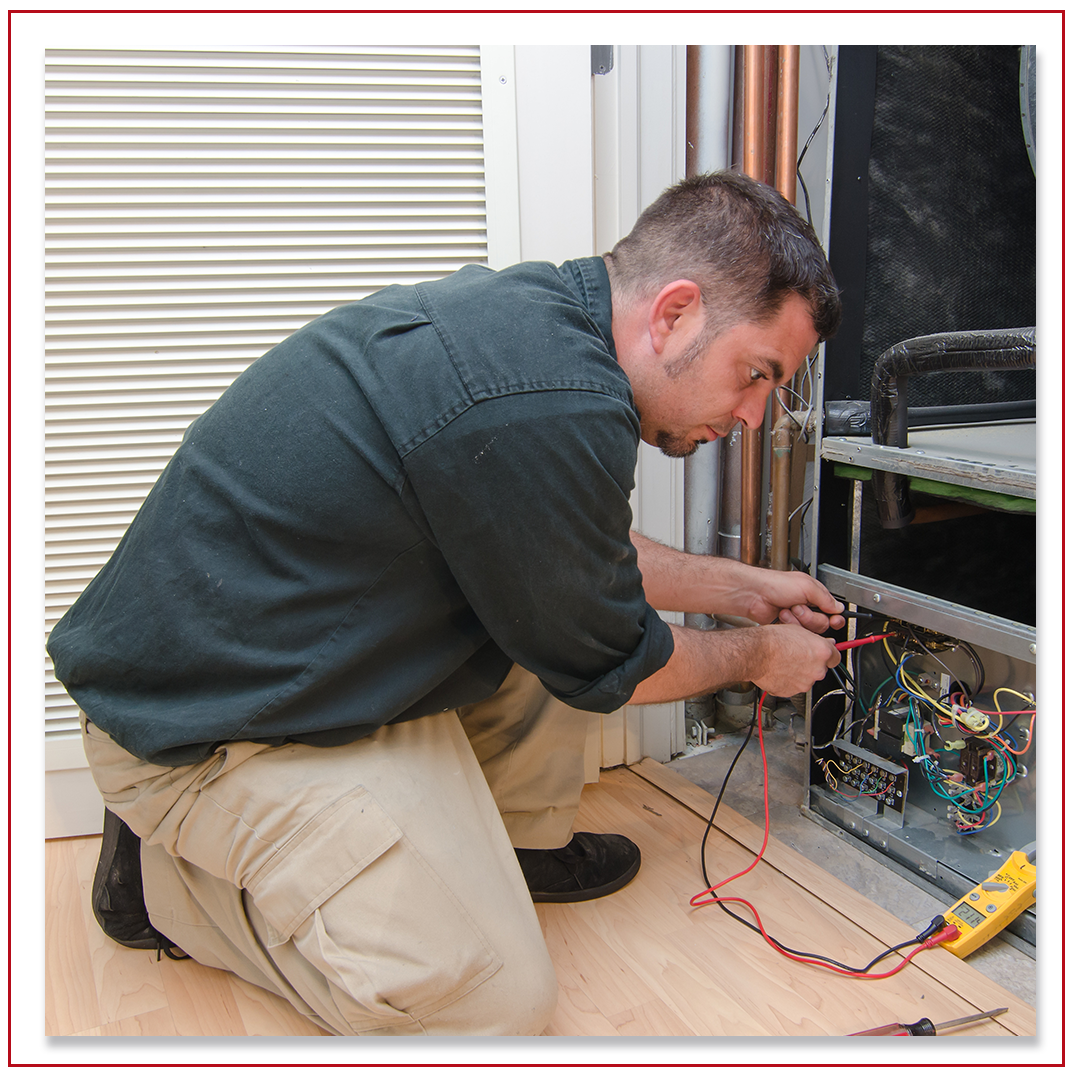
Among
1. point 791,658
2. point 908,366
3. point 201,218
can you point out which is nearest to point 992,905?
point 791,658

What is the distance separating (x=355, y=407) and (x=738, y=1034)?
92cm

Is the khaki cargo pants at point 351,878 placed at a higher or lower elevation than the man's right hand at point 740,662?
lower

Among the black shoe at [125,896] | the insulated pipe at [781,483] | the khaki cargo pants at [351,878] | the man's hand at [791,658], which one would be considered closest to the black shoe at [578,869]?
the khaki cargo pants at [351,878]

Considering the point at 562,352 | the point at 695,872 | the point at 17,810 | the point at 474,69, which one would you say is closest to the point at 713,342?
the point at 562,352

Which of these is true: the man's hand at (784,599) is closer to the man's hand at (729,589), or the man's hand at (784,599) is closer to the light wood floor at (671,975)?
the man's hand at (729,589)

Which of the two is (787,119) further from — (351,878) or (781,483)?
(351,878)

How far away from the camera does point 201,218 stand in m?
1.46

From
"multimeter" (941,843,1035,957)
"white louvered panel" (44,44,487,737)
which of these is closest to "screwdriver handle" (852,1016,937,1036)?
"multimeter" (941,843,1035,957)

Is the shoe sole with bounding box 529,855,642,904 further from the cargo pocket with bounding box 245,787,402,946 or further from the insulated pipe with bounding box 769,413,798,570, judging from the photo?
the insulated pipe with bounding box 769,413,798,570

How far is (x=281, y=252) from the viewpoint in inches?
58.7

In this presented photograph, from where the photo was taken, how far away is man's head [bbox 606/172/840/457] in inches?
43.7

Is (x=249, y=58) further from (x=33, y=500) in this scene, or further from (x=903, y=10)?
(x=903, y=10)

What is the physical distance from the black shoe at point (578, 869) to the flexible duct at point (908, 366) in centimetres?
70

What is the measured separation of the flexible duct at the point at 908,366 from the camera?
1.17m
